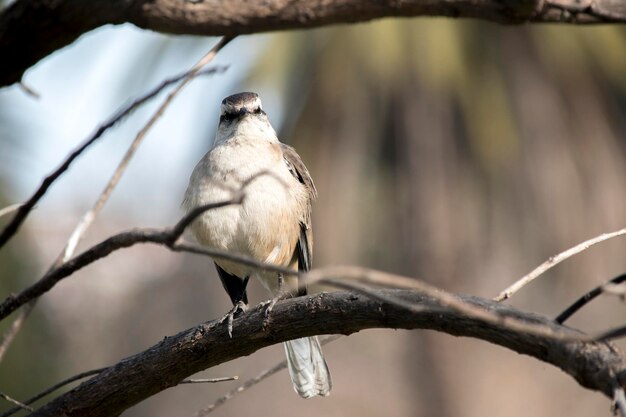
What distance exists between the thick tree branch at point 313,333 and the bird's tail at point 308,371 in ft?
4.26

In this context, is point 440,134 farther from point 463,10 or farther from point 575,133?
point 463,10

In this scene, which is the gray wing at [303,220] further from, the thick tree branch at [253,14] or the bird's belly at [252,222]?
the thick tree branch at [253,14]

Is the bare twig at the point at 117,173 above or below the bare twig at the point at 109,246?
above

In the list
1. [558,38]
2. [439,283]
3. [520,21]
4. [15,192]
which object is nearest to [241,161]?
[15,192]

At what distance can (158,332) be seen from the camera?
42.9 feet

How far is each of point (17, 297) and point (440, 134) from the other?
33.2 feet

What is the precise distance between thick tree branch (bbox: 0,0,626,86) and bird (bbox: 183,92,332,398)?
3.27 ft

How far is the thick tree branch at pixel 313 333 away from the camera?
2.08 meters

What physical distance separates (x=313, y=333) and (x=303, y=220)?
201cm

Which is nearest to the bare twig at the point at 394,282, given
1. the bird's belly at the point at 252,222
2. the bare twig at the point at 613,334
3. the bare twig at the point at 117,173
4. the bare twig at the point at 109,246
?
the bare twig at the point at 613,334

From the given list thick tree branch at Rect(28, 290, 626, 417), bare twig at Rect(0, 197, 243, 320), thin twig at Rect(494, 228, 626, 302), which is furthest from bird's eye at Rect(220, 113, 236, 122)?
thin twig at Rect(494, 228, 626, 302)

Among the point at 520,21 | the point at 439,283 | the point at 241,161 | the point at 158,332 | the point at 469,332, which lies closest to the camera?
the point at 469,332

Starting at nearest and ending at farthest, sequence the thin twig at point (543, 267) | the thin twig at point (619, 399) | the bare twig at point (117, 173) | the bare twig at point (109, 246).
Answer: the thin twig at point (619, 399)
the bare twig at point (109, 246)
the thin twig at point (543, 267)
the bare twig at point (117, 173)

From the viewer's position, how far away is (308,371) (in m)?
4.54
